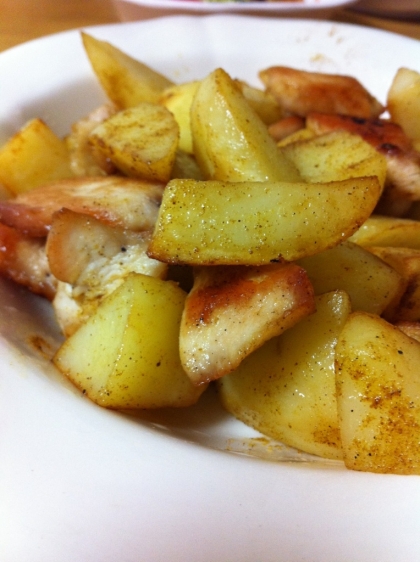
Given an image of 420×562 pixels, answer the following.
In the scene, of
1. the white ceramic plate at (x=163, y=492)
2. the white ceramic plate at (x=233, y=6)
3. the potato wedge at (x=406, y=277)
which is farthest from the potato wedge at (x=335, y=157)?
the white ceramic plate at (x=233, y=6)

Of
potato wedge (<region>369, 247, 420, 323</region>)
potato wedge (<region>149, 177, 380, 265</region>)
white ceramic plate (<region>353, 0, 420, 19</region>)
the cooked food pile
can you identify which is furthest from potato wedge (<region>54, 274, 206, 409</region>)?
white ceramic plate (<region>353, 0, 420, 19</region>)

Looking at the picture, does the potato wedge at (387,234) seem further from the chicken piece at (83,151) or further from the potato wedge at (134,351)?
the chicken piece at (83,151)

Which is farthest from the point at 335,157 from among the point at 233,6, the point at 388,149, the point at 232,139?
the point at 233,6

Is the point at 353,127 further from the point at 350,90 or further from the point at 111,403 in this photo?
the point at 111,403

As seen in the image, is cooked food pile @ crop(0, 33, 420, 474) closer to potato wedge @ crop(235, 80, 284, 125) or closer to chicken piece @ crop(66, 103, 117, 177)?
chicken piece @ crop(66, 103, 117, 177)

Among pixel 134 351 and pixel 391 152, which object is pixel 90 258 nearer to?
pixel 134 351

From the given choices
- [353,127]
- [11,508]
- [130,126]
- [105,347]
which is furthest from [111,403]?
[353,127]

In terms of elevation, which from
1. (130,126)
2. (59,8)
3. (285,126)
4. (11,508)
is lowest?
(11,508)
